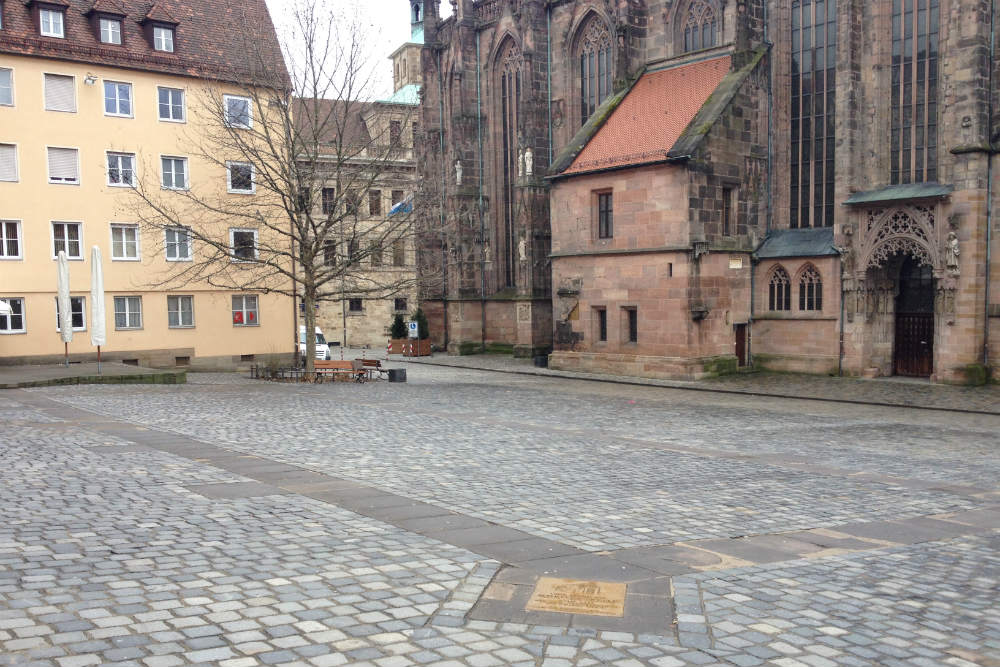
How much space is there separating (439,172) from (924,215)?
87.6 ft

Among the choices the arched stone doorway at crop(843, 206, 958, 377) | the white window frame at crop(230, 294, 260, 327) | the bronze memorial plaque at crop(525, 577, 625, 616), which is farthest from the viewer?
the white window frame at crop(230, 294, 260, 327)

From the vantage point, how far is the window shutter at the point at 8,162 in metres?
29.1

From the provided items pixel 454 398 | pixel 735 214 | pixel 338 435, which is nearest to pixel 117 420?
pixel 338 435

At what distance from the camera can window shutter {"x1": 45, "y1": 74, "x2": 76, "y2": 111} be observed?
2980 cm

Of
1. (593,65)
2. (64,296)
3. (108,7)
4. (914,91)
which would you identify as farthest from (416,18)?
(64,296)

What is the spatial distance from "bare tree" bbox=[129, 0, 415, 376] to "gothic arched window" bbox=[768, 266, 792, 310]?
12.5m

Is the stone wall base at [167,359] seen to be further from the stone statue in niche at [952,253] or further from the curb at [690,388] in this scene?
the stone statue in niche at [952,253]

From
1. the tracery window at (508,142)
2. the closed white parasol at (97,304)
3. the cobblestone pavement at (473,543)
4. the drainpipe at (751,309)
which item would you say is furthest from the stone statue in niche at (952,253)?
the closed white parasol at (97,304)

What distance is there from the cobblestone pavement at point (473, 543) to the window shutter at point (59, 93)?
56.9 ft

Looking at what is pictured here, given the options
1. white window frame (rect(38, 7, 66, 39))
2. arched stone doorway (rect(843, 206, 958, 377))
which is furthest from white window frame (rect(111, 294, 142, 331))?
arched stone doorway (rect(843, 206, 958, 377))

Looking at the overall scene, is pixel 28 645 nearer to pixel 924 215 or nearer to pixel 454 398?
pixel 454 398

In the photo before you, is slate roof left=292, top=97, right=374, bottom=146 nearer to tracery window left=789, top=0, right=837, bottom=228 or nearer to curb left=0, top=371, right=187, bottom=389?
curb left=0, top=371, right=187, bottom=389

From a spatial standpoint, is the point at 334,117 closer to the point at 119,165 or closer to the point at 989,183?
the point at 119,165

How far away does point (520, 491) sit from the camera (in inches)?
414
